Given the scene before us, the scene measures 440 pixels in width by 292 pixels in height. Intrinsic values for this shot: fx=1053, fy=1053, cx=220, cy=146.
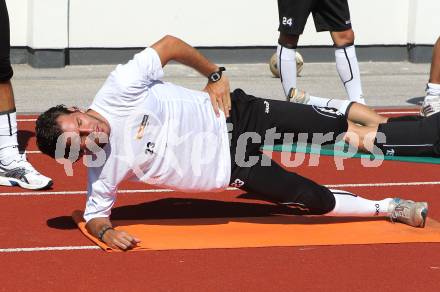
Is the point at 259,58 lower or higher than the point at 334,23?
lower

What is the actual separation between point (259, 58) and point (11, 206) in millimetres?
7305

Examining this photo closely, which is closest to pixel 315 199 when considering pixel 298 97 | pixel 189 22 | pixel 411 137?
pixel 411 137

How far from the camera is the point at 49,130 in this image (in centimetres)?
539

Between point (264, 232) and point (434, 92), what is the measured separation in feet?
10.3

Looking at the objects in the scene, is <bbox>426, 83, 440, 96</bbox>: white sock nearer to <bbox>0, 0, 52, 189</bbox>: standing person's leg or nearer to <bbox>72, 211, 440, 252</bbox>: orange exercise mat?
<bbox>72, 211, 440, 252</bbox>: orange exercise mat

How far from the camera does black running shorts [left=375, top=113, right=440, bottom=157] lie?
24.5ft

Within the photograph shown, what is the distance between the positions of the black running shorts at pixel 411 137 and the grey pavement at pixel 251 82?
9.21 feet

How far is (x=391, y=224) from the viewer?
6035 mm

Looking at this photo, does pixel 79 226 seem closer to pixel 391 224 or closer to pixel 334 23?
pixel 391 224

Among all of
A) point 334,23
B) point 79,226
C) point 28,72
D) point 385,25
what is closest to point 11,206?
point 79,226

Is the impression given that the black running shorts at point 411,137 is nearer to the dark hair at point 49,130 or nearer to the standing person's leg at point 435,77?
A: the standing person's leg at point 435,77

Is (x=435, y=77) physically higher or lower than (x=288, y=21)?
lower

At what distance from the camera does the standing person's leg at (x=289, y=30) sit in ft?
28.6

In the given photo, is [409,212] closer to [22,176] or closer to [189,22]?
[22,176]
